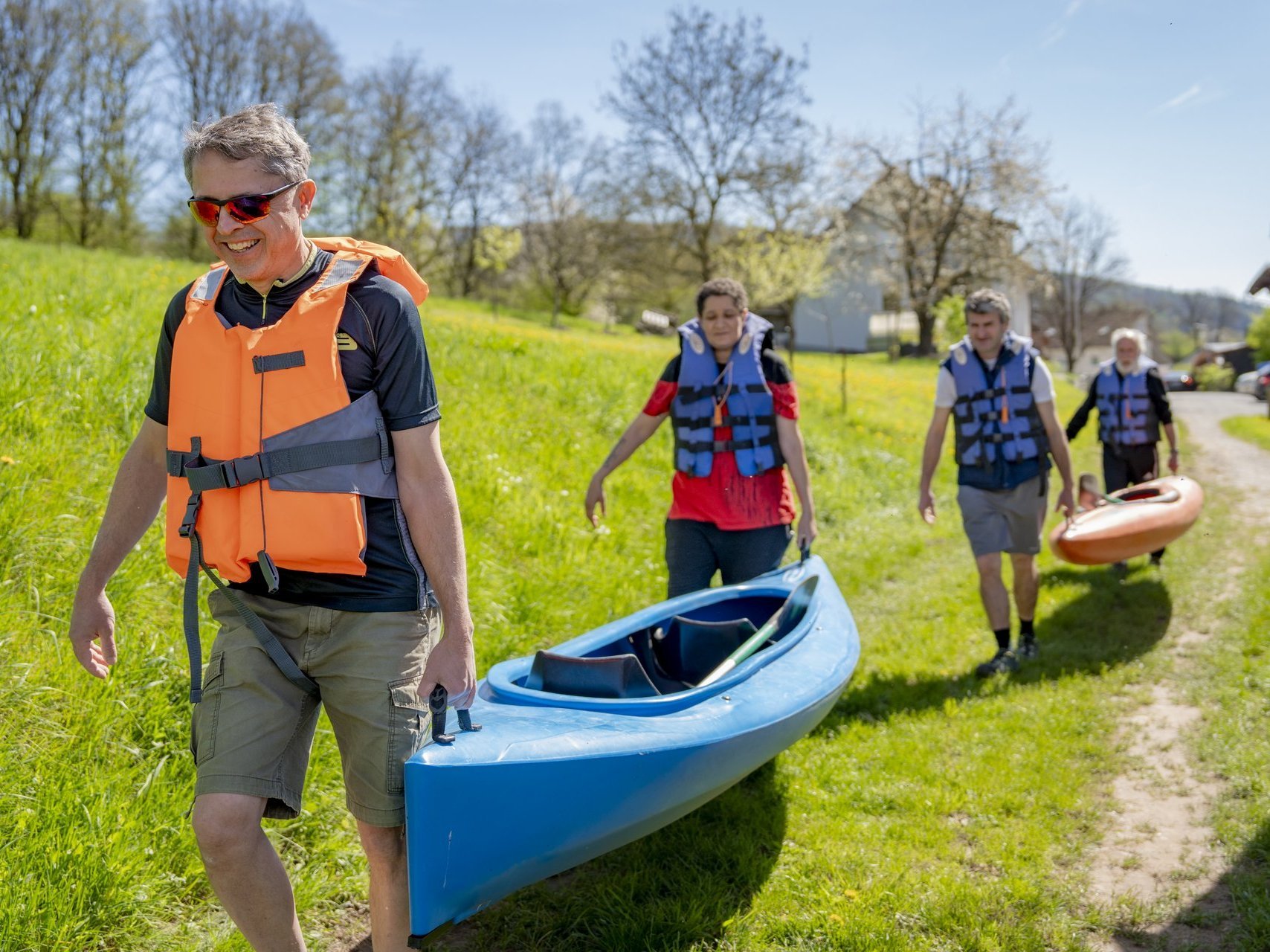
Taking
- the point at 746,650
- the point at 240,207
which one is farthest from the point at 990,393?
the point at 240,207

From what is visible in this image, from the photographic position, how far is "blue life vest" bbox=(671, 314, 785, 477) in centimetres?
443

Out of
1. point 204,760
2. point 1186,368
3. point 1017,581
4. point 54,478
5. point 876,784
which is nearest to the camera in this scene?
point 204,760

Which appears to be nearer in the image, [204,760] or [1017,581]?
[204,760]

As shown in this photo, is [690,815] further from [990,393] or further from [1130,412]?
[1130,412]

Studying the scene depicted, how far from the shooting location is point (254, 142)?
2098 millimetres

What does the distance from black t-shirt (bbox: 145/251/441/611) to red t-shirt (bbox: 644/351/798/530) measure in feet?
7.66

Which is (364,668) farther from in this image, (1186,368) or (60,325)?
(1186,368)

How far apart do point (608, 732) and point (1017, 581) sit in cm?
389

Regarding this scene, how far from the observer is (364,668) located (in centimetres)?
218

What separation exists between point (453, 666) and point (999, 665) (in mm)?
4253

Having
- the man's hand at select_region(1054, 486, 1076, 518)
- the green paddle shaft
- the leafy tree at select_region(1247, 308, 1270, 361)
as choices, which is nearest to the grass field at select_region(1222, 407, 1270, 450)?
the man's hand at select_region(1054, 486, 1076, 518)

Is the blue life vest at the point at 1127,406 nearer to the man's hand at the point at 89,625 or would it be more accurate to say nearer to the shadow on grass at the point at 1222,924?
the shadow on grass at the point at 1222,924

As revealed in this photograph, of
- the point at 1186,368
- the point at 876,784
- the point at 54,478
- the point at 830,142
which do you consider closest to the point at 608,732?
the point at 876,784

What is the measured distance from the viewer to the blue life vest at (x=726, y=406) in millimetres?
4430
